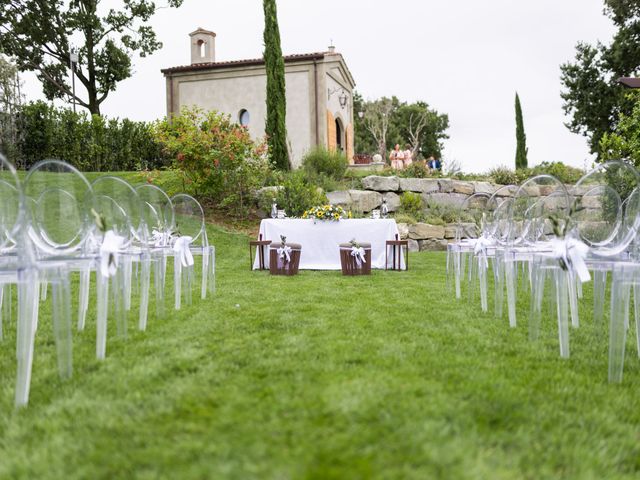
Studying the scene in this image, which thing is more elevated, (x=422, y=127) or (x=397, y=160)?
(x=422, y=127)

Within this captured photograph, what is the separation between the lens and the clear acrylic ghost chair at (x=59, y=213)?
3027mm

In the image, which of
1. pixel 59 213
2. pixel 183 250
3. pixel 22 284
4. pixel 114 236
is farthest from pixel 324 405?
pixel 183 250

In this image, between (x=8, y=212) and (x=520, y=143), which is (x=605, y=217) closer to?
(x=8, y=212)

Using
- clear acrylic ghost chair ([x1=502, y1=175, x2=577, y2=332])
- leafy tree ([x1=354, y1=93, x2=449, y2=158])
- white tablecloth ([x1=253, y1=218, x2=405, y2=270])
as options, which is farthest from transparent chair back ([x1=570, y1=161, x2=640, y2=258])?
leafy tree ([x1=354, y1=93, x2=449, y2=158])

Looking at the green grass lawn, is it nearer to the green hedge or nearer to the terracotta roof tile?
the green hedge

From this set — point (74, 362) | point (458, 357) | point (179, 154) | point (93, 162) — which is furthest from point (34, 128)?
point (458, 357)

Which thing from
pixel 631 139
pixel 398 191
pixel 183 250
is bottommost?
pixel 183 250

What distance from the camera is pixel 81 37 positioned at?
65.9 ft

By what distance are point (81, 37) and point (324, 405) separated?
21.7 m

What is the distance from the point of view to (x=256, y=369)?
9.10ft

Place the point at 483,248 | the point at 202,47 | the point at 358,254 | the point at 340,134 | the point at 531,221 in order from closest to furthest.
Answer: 1. the point at 531,221
2. the point at 483,248
3. the point at 358,254
4. the point at 202,47
5. the point at 340,134

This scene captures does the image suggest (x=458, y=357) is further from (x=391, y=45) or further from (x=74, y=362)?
(x=391, y=45)

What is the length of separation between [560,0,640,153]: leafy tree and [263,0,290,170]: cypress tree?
12479 millimetres

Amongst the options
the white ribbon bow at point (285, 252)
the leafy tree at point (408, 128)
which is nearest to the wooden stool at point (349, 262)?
the white ribbon bow at point (285, 252)
